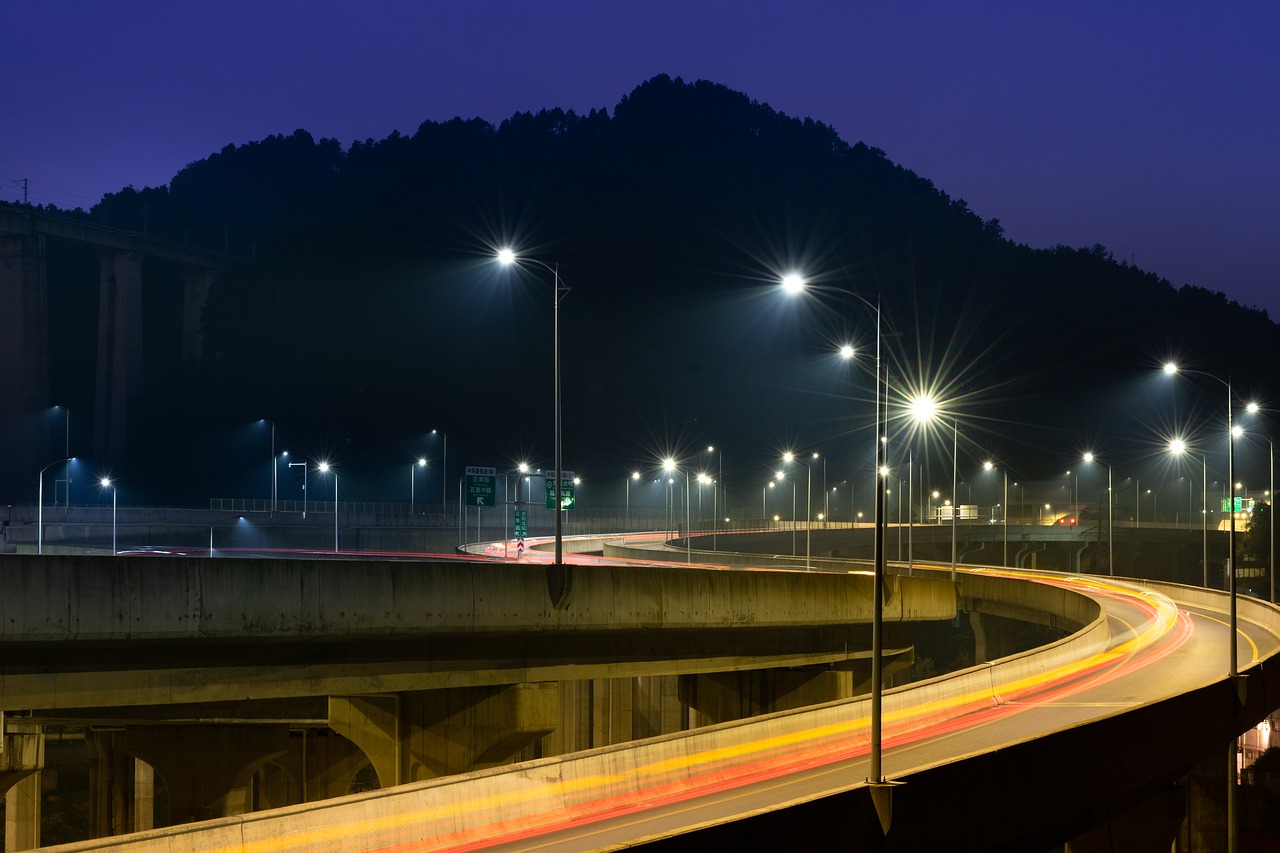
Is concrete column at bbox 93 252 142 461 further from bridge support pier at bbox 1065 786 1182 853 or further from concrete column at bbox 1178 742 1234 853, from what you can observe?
bridge support pier at bbox 1065 786 1182 853

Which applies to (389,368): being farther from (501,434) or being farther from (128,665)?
(128,665)

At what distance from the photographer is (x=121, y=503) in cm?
12562

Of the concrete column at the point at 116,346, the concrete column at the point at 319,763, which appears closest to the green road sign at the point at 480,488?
the concrete column at the point at 319,763

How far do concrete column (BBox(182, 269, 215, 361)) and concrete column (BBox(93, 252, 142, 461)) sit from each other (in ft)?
89.7

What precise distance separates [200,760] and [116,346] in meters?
96.8

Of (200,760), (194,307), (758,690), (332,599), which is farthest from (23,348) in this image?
(332,599)

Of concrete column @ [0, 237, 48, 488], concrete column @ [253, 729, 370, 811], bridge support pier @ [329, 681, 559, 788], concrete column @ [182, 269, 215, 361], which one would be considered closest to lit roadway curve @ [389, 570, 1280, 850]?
bridge support pier @ [329, 681, 559, 788]

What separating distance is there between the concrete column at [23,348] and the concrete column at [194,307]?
3791 cm

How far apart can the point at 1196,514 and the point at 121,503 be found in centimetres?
13523

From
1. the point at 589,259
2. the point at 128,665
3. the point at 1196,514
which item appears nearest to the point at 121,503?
the point at 589,259

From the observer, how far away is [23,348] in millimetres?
106438

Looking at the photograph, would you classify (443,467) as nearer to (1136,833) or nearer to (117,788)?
(117,788)

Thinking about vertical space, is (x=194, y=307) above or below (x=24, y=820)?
above

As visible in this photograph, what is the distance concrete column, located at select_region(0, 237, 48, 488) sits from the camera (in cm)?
10431
